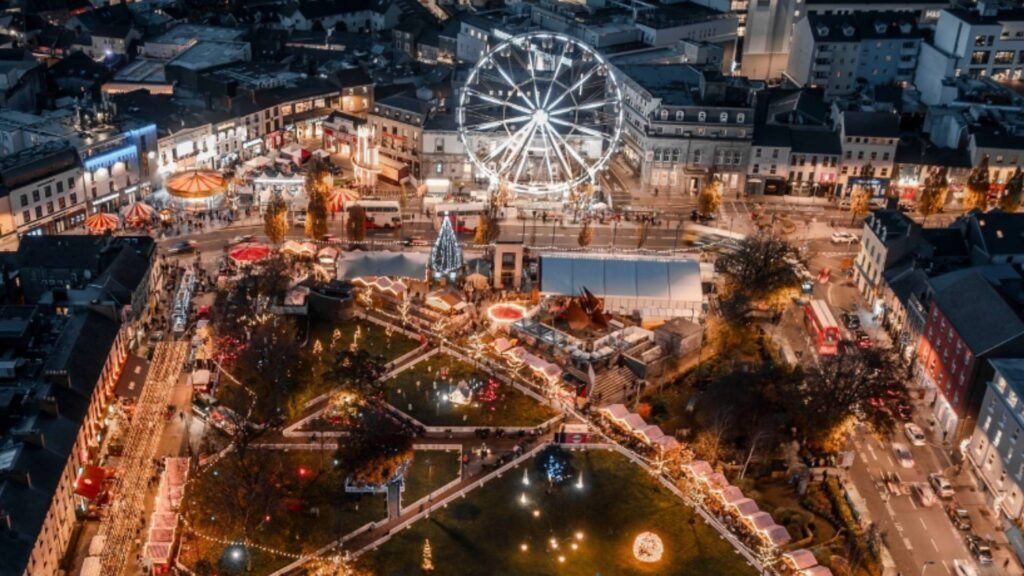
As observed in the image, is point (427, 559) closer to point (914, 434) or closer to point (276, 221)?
point (914, 434)

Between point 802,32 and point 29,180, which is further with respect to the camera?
point 802,32

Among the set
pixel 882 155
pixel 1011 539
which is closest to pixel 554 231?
pixel 882 155

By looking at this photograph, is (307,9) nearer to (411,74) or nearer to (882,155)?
(411,74)

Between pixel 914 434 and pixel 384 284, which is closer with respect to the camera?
pixel 914 434

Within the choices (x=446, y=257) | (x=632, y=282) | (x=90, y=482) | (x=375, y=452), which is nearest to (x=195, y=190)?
(x=446, y=257)

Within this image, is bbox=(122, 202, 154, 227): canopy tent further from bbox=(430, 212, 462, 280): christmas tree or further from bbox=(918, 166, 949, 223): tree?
bbox=(918, 166, 949, 223): tree

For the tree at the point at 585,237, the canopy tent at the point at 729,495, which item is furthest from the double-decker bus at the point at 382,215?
the canopy tent at the point at 729,495
